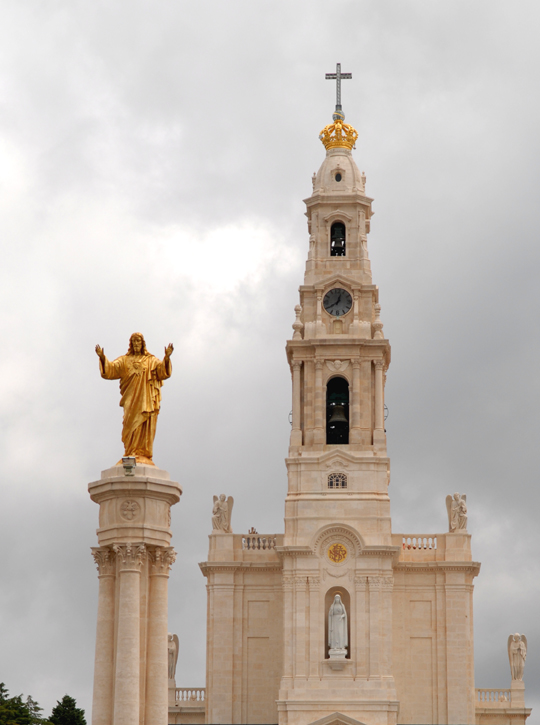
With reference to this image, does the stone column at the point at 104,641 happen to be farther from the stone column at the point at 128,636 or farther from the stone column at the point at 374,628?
the stone column at the point at 374,628

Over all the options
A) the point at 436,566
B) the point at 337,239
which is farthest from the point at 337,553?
the point at 337,239

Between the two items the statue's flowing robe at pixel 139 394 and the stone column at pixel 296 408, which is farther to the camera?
the stone column at pixel 296 408

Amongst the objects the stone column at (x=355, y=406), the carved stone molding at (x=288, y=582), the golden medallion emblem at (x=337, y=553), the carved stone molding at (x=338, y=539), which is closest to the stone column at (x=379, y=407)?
the stone column at (x=355, y=406)

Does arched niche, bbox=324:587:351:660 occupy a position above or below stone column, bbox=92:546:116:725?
above

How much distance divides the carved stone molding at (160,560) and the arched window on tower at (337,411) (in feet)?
117

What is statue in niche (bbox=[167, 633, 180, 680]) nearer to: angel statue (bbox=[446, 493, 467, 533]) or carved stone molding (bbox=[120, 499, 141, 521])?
angel statue (bbox=[446, 493, 467, 533])

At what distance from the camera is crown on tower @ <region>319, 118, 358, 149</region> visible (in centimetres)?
8162

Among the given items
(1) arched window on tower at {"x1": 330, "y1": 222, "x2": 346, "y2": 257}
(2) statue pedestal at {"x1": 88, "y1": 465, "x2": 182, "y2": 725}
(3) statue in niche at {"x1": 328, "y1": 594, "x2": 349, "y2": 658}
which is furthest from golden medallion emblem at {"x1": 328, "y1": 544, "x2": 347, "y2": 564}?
(2) statue pedestal at {"x1": 88, "y1": 465, "x2": 182, "y2": 725}

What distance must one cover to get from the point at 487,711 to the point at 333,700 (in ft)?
25.0

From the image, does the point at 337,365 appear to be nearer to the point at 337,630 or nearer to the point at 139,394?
the point at 337,630

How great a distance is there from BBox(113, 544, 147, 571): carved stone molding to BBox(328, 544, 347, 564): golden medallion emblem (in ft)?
110

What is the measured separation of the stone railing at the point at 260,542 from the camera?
76.7 meters

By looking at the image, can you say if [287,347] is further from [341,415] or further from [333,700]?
[333,700]

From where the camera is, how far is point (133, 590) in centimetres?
4034
